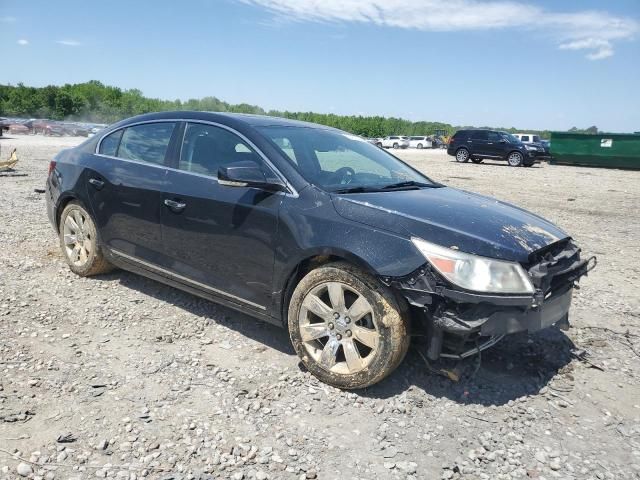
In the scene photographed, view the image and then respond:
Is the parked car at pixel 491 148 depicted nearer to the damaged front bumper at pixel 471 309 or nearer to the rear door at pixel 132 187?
the rear door at pixel 132 187

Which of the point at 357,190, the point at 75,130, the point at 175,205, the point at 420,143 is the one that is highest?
the point at 420,143

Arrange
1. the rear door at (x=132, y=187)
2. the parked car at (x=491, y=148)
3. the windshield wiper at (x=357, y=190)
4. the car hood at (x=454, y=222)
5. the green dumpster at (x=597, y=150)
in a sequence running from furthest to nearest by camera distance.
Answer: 1. the parked car at (x=491, y=148)
2. the green dumpster at (x=597, y=150)
3. the rear door at (x=132, y=187)
4. the windshield wiper at (x=357, y=190)
5. the car hood at (x=454, y=222)

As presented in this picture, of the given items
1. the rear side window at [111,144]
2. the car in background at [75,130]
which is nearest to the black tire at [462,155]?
the rear side window at [111,144]

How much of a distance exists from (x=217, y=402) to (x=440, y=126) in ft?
323

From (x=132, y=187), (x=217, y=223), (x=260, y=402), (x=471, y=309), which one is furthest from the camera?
(x=132, y=187)

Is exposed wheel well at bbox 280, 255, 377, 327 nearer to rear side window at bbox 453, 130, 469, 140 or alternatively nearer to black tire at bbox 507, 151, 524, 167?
black tire at bbox 507, 151, 524, 167

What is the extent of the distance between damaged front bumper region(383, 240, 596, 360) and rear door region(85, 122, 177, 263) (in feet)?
7.25

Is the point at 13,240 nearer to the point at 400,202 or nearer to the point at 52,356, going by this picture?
the point at 52,356

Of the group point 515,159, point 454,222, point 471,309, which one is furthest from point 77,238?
point 515,159

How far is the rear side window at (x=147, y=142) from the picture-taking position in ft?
14.3

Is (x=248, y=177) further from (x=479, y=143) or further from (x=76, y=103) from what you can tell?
(x=76, y=103)

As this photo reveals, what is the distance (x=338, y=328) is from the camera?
3283 mm

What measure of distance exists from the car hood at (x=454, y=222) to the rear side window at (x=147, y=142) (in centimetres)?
179

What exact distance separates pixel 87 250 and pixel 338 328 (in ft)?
9.89
